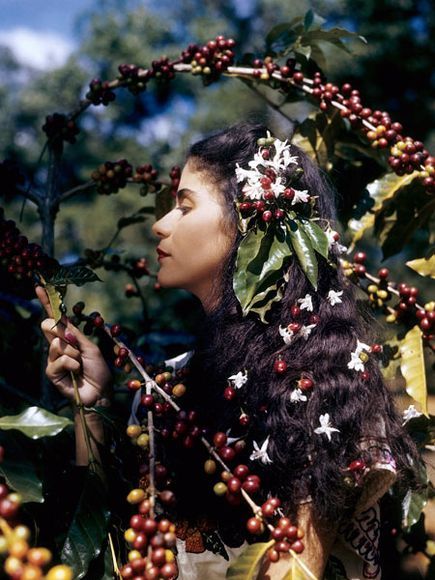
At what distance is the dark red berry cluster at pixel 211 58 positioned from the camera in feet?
5.01

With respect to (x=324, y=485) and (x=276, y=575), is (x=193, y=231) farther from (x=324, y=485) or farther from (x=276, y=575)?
(x=276, y=575)

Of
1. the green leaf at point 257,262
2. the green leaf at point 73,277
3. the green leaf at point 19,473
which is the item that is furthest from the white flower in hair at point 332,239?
the green leaf at point 19,473

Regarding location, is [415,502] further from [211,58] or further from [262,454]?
[211,58]

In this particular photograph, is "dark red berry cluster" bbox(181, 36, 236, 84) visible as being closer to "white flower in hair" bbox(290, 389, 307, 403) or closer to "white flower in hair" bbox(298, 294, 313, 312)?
"white flower in hair" bbox(298, 294, 313, 312)

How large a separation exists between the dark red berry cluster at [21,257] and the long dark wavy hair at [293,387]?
0.35 m

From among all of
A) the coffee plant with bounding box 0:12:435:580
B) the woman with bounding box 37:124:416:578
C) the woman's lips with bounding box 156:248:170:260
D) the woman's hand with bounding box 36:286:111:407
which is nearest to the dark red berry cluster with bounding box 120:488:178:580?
the coffee plant with bounding box 0:12:435:580

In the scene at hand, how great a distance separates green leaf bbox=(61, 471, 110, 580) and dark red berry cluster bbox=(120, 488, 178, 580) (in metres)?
0.21

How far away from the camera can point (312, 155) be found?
161cm

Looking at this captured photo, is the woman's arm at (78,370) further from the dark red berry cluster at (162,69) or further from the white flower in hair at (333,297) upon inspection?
the dark red berry cluster at (162,69)

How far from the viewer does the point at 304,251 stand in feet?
3.81

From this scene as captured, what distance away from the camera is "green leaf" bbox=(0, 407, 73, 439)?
82 cm

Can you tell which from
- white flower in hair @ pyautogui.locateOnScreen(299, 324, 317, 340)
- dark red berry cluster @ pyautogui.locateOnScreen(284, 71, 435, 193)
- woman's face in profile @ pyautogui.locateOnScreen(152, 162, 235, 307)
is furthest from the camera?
dark red berry cluster @ pyautogui.locateOnScreen(284, 71, 435, 193)

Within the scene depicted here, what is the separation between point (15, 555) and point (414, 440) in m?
0.97

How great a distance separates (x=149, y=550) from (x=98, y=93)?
3.49 feet
